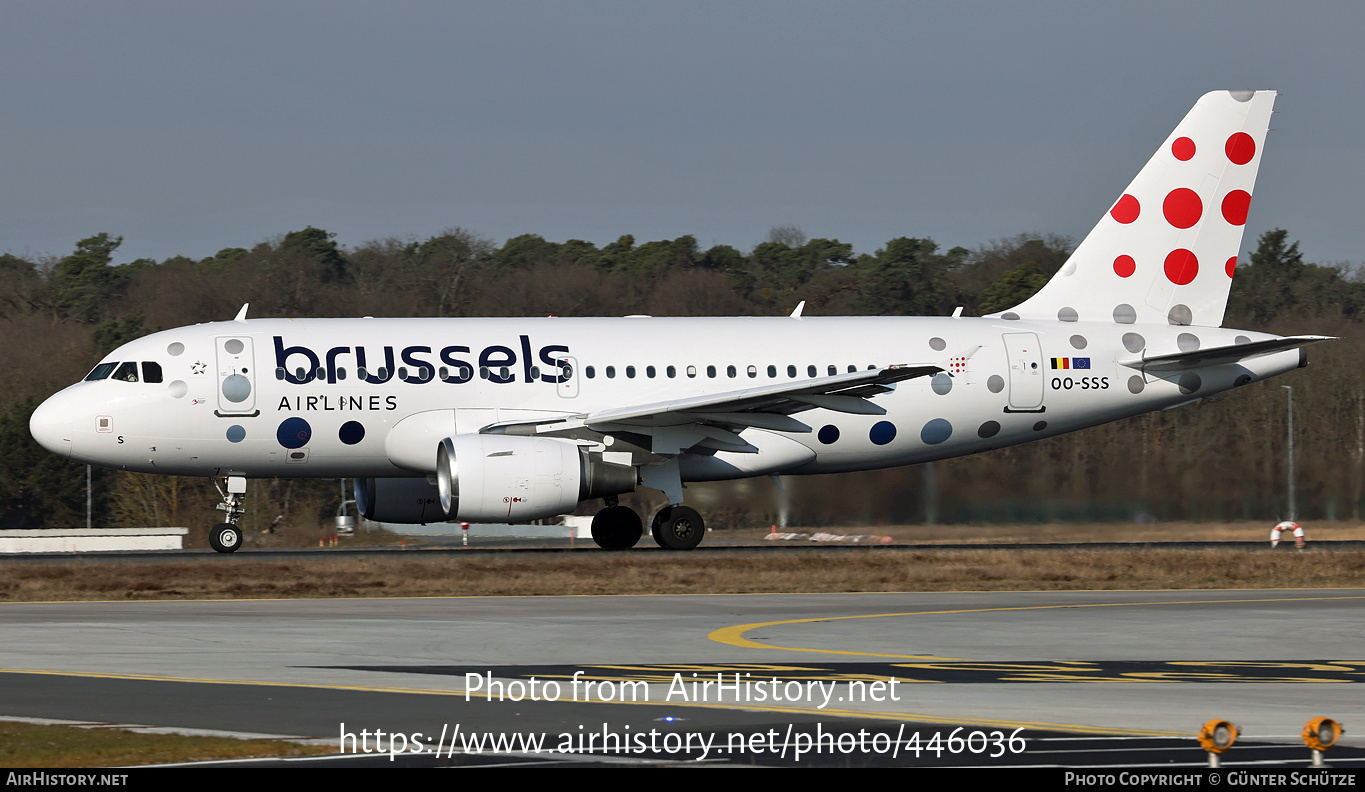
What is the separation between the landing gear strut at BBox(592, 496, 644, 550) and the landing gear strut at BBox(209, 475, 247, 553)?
616 centimetres

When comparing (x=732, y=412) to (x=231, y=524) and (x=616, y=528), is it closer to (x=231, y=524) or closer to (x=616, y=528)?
(x=616, y=528)

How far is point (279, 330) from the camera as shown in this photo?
2806 centimetres

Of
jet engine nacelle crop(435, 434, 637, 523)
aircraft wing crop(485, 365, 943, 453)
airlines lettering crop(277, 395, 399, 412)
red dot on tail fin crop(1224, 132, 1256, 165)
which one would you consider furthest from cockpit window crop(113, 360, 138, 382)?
red dot on tail fin crop(1224, 132, 1256, 165)

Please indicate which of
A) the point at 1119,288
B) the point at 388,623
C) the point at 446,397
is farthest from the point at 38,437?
the point at 1119,288

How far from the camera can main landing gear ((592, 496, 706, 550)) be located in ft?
92.4

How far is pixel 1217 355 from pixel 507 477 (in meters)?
13.1

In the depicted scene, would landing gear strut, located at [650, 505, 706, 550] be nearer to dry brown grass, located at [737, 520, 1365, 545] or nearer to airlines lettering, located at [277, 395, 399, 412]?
dry brown grass, located at [737, 520, 1365, 545]

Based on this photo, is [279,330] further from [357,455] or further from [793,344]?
[793,344]

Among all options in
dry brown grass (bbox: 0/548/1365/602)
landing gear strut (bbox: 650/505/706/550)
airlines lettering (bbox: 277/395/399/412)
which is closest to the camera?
dry brown grass (bbox: 0/548/1365/602)

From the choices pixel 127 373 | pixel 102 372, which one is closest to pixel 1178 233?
pixel 127 373

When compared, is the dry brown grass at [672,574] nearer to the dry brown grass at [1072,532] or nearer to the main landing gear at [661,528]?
the main landing gear at [661,528]

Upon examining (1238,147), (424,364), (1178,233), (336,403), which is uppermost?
(1238,147)

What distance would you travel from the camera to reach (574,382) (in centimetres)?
2823

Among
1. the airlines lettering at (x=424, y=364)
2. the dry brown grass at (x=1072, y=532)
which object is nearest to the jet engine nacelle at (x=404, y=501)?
the airlines lettering at (x=424, y=364)
